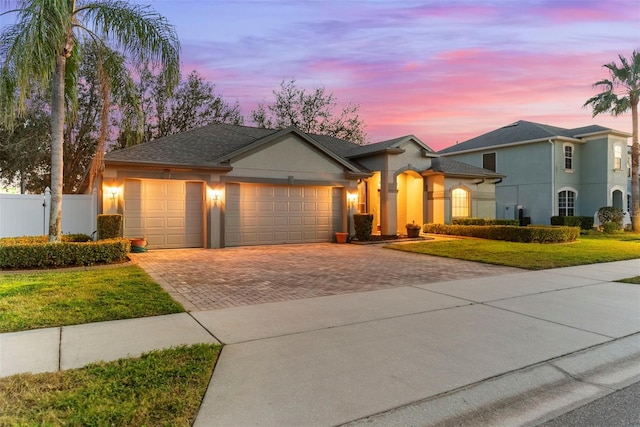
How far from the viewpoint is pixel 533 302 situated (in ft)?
21.3

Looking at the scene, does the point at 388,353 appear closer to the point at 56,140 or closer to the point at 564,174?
the point at 56,140

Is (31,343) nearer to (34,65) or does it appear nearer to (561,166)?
(34,65)

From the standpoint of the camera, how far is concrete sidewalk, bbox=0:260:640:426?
3.10m

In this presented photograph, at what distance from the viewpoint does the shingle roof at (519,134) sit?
2517 centimetres

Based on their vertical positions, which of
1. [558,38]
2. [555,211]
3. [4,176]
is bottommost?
[555,211]

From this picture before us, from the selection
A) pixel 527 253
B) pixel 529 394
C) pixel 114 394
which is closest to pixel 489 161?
pixel 527 253

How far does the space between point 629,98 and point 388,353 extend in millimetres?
26898

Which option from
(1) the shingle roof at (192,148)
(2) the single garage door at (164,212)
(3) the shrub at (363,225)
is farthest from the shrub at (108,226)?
(3) the shrub at (363,225)

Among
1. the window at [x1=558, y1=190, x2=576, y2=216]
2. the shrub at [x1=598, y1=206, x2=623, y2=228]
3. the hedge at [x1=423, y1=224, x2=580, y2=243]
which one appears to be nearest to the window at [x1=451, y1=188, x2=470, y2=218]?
the hedge at [x1=423, y1=224, x2=580, y2=243]

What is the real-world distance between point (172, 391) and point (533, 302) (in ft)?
19.0

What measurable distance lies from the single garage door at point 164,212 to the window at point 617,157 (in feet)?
84.6

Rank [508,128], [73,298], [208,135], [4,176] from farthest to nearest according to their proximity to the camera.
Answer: [508,128] < [4,176] < [208,135] < [73,298]

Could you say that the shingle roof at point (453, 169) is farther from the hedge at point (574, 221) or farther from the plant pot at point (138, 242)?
the plant pot at point (138, 242)

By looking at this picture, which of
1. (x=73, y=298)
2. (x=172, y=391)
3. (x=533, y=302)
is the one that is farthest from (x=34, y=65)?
(x=533, y=302)
